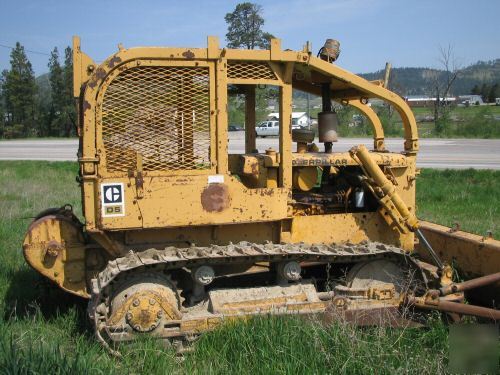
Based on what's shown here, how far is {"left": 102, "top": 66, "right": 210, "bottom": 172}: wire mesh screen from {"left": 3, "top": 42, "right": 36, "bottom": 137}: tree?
2360 inches

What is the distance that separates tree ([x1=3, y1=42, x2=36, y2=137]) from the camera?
61.0 meters

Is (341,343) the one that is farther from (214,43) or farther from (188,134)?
(214,43)

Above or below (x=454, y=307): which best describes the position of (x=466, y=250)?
above

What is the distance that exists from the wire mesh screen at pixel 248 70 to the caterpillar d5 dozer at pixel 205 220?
0.04 feet

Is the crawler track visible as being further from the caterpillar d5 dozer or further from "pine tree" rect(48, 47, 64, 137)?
"pine tree" rect(48, 47, 64, 137)

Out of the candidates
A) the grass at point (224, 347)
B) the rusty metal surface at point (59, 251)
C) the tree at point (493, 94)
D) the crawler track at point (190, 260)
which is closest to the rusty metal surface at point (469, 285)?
the grass at point (224, 347)

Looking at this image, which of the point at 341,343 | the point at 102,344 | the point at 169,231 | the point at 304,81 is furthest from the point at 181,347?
the point at 304,81

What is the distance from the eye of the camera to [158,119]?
507 centimetres

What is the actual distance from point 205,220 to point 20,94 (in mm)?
62432

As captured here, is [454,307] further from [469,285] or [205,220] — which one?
[205,220]

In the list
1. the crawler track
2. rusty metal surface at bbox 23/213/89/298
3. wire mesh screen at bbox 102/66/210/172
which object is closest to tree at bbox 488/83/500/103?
the crawler track

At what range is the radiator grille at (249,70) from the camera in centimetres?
510

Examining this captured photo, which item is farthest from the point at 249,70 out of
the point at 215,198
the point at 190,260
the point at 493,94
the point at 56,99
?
the point at 493,94

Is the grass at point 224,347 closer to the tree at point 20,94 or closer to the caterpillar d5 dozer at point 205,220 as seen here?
the caterpillar d5 dozer at point 205,220
